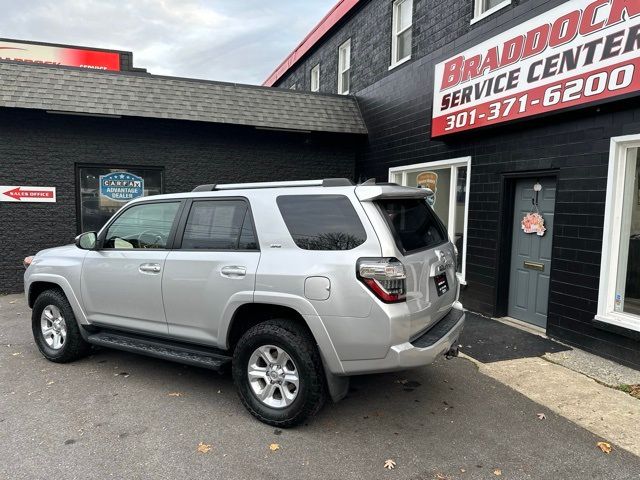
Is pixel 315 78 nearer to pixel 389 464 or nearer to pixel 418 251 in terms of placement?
pixel 418 251

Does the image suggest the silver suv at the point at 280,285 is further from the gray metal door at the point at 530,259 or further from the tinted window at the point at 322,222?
the gray metal door at the point at 530,259

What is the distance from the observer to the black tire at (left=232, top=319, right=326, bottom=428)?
10.8 ft

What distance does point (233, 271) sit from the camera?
11.9 feet

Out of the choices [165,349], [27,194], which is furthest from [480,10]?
[27,194]

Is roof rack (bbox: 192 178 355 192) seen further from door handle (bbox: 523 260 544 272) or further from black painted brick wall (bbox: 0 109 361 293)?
black painted brick wall (bbox: 0 109 361 293)

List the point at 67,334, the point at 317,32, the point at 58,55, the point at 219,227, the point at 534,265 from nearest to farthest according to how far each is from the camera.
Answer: the point at 219,227 < the point at 67,334 < the point at 534,265 < the point at 317,32 < the point at 58,55

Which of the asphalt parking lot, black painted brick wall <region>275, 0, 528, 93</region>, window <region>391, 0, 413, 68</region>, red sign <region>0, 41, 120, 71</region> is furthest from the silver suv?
red sign <region>0, 41, 120, 71</region>

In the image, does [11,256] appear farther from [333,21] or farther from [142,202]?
[333,21]

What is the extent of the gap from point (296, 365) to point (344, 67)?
33.5 feet

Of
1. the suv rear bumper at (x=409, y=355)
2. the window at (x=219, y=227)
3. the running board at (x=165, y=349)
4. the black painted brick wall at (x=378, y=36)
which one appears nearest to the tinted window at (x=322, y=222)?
the window at (x=219, y=227)

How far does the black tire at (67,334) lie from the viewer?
4.70 meters

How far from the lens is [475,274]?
7.14m

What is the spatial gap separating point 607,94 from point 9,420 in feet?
20.9

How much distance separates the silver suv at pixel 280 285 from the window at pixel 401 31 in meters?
6.03
